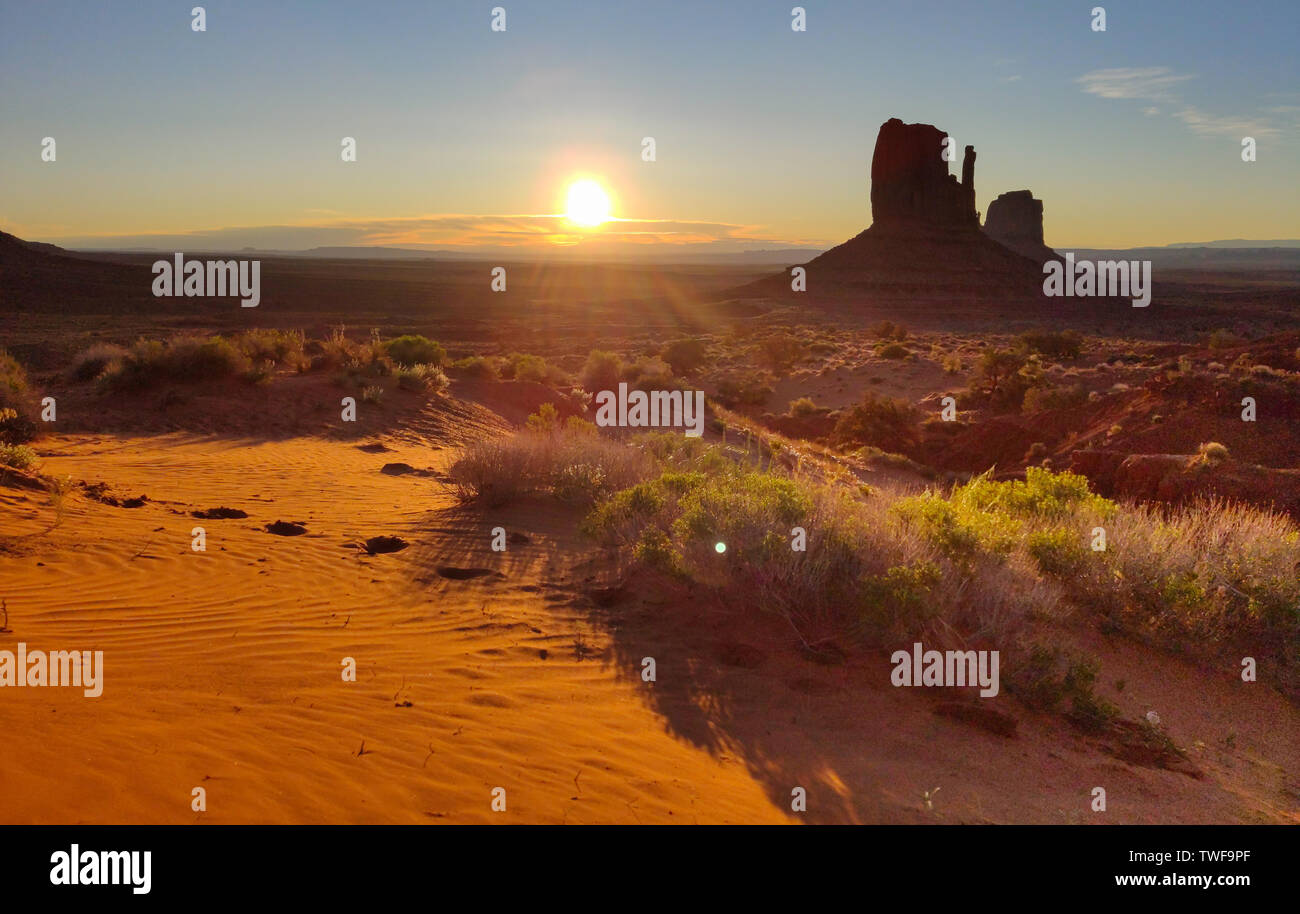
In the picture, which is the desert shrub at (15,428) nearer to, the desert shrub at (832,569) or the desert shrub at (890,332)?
the desert shrub at (832,569)

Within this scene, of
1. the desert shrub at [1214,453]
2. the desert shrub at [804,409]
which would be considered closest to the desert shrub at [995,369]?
the desert shrub at [804,409]

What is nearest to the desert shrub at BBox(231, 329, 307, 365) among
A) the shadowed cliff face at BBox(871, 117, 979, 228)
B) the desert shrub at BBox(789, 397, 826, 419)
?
the desert shrub at BBox(789, 397, 826, 419)

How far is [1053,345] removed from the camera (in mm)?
33406

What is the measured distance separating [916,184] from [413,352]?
70.8 metres

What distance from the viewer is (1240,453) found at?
14023 millimetres

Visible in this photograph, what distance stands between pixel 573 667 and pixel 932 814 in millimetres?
2543

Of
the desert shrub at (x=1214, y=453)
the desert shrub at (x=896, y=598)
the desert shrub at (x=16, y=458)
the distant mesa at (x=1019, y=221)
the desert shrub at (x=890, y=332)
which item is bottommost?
the desert shrub at (x=896, y=598)

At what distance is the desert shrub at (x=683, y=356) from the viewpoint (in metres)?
33.5

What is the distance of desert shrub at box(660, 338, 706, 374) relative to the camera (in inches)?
1320

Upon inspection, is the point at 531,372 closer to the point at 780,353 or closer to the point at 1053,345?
the point at 780,353

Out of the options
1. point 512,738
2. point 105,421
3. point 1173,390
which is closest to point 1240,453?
point 1173,390

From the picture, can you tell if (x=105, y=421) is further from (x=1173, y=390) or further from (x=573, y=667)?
(x=1173, y=390)

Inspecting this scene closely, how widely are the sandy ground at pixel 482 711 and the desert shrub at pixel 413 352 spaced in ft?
45.6

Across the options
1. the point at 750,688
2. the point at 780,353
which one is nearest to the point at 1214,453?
the point at 750,688
